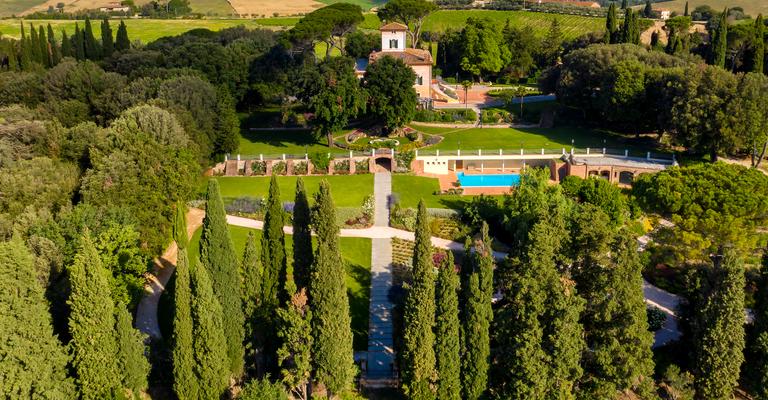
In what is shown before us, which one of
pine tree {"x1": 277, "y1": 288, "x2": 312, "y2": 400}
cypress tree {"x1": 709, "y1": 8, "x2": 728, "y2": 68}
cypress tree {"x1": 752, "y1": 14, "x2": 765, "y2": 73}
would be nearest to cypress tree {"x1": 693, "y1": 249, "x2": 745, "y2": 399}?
pine tree {"x1": 277, "y1": 288, "x2": 312, "y2": 400}

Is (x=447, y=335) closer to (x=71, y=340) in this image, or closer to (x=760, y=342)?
(x=760, y=342)

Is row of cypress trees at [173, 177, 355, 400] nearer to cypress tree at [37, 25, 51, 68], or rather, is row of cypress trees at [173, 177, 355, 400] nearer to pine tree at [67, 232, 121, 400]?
pine tree at [67, 232, 121, 400]

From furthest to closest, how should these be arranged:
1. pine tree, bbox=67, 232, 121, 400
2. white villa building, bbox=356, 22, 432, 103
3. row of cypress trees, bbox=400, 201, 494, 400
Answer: white villa building, bbox=356, 22, 432, 103
row of cypress trees, bbox=400, 201, 494, 400
pine tree, bbox=67, 232, 121, 400

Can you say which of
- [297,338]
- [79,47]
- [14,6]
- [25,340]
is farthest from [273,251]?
[14,6]

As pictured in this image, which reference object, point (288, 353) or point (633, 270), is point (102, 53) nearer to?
point (288, 353)

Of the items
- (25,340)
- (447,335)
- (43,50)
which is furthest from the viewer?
(43,50)

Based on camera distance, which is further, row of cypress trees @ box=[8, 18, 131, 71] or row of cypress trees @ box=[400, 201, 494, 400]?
row of cypress trees @ box=[8, 18, 131, 71]
